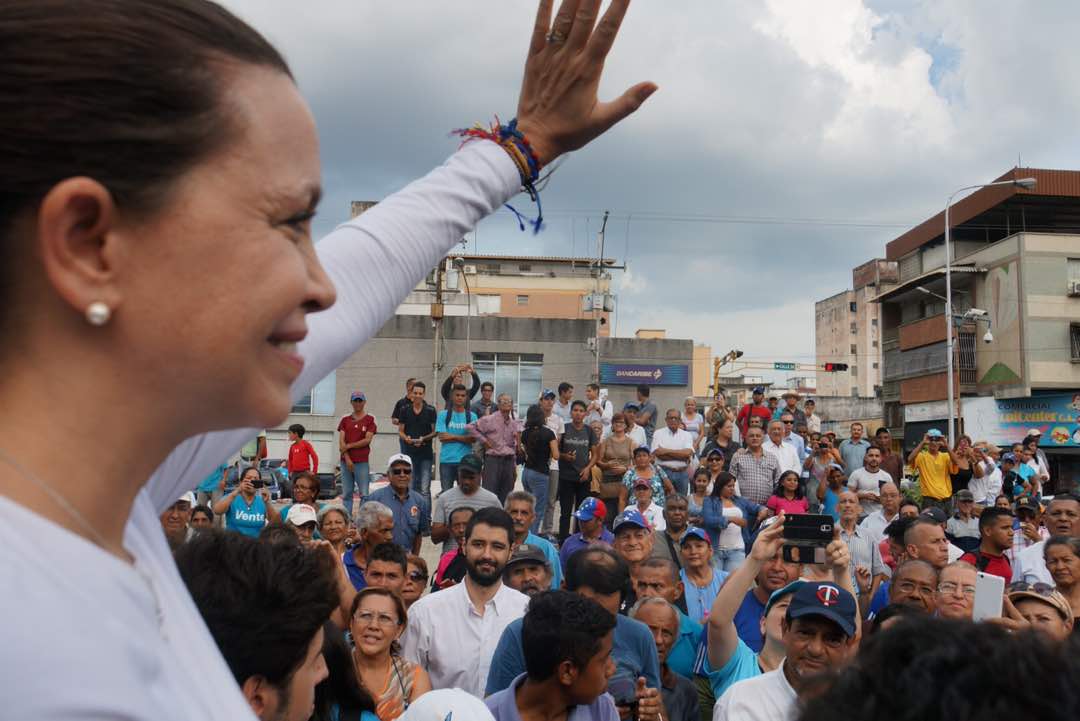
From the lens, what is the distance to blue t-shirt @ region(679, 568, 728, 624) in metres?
7.59

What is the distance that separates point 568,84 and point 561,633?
3.39 m

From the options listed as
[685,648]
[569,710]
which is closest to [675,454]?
[685,648]

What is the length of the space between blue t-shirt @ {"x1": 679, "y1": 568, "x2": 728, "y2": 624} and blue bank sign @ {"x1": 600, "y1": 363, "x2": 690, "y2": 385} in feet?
101

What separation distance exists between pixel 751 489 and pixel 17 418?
40.2 ft

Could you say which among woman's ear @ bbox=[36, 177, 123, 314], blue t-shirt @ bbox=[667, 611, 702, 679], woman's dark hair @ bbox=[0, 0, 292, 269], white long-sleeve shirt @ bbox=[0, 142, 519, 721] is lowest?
blue t-shirt @ bbox=[667, 611, 702, 679]

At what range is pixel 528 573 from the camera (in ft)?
24.1

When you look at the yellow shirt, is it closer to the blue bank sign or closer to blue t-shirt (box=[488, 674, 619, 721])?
blue t-shirt (box=[488, 674, 619, 721])

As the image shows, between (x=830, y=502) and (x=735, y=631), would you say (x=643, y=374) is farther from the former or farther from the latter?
(x=735, y=631)

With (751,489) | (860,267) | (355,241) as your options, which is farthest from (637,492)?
(860,267)

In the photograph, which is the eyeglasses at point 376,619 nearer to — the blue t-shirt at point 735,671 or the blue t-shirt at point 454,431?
the blue t-shirt at point 735,671

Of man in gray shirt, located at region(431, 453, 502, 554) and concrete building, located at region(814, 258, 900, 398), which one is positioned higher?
concrete building, located at region(814, 258, 900, 398)

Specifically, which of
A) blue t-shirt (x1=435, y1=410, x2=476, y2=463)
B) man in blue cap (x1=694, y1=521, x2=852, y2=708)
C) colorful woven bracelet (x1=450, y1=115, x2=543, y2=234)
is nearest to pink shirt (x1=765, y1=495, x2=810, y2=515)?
blue t-shirt (x1=435, y1=410, x2=476, y2=463)

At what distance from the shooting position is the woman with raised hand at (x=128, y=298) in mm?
679

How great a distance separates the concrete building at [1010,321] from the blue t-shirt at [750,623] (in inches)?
1267
